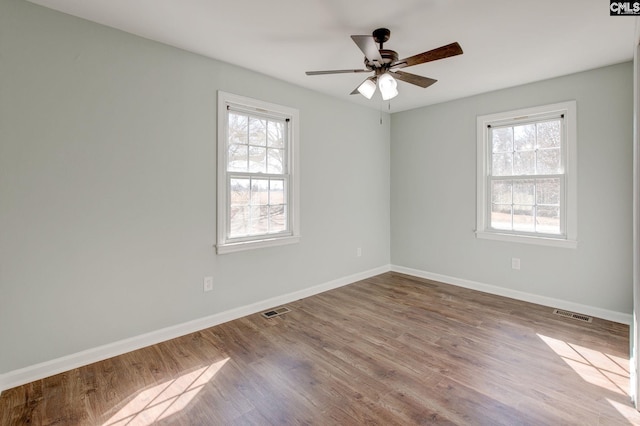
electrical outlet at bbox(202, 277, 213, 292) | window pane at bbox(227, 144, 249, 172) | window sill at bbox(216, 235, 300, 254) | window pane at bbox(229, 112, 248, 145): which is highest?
window pane at bbox(229, 112, 248, 145)

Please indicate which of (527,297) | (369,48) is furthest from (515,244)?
(369,48)

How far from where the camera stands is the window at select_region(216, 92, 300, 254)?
126 inches

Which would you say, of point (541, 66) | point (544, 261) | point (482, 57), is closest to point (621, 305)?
point (544, 261)

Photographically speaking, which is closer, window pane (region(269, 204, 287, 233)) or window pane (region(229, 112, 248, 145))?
window pane (region(229, 112, 248, 145))

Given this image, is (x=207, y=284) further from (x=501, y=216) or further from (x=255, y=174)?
(x=501, y=216)

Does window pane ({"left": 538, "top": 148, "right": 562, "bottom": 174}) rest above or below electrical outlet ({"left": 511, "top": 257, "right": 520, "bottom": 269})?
above

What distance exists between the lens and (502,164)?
4.04m

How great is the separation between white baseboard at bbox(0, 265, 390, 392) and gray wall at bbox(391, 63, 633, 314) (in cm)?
205

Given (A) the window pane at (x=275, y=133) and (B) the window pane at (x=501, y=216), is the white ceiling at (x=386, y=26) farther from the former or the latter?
(B) the window pane at (x=501, y=216)

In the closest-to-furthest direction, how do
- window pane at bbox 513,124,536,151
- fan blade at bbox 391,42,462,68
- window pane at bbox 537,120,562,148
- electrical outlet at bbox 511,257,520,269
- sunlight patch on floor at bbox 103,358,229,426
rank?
sunlight patch on floor at bbox 103,358,229,426 → fan blade at bbox 391,42,462,68 → window pane at bbox 537,120,562,148 → window pane at bbox 513,124,536,151 → electrical outlet at bbox 511,257,520,269

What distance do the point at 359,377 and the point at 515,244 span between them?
279 cm

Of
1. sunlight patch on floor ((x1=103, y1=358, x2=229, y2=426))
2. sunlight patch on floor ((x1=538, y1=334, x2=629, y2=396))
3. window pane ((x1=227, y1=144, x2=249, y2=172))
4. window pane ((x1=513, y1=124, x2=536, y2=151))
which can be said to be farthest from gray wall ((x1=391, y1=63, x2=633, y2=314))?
sunlight patch on floor ((x1=103, y1=358, x2=229, y2=426))

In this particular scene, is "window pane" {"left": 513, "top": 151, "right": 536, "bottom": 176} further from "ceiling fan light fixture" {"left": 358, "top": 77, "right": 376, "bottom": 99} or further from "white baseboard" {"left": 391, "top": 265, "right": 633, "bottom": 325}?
"ceiling fan light fixture" {"left": 358, "top": 77, "right": 376, "bottom": 99}

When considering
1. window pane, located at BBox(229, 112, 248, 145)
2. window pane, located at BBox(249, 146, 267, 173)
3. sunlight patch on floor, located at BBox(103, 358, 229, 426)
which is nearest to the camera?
sunlight patch on floor, located at BBox(103, 358, 229, 426)
